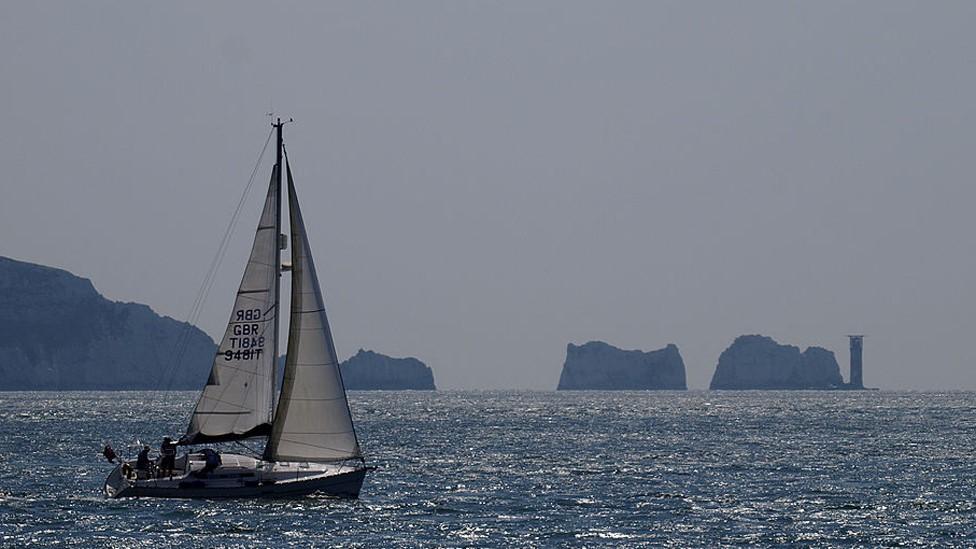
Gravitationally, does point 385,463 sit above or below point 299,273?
below

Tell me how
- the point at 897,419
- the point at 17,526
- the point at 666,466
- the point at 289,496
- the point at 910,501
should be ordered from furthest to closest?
the point at 897,419, the point at 666,466, the point at 910,501, the point at 289,496, the point at 17,526

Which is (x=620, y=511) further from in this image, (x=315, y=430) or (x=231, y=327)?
(x=231, y=327)

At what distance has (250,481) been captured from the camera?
157ft

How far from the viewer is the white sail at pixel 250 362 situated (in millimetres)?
48562

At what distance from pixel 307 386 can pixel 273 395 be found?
102 cm

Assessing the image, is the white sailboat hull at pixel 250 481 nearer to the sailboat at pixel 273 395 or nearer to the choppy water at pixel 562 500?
the sailboat at pixel 273 395

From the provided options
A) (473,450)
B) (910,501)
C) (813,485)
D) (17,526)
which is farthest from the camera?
(473,450)

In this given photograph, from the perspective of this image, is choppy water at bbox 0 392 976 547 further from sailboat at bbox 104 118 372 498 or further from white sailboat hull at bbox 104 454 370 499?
sailboat at bbox 104 118 372 498

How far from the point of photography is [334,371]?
160 ft

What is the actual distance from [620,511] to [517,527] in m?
5.46

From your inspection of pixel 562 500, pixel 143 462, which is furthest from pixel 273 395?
pixel 562 500

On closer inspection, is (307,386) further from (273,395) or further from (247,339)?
(247,339)

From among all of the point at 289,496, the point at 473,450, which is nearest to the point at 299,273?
the point at 289,496

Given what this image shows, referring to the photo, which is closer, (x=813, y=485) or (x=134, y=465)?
(x=134, y=465)
